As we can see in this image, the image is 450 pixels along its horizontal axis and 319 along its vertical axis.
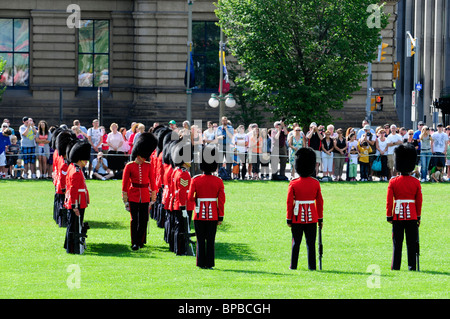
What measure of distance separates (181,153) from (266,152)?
15929 millimetres

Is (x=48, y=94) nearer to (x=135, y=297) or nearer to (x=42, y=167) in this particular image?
(x=42, y=167)

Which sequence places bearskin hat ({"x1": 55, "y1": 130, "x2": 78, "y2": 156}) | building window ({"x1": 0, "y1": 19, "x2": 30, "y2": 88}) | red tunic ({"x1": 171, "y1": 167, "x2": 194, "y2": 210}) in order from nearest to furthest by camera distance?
red tunic ({"x1": 171, "y1": 167, "x2": 194, "y2": 210})
bearskin hat ({"x1": 55, "y1": 130, "x2": 78, "y2": 156})
building window ({"x1": 0, "y1": 19, "x2": 30, "y2": 88})

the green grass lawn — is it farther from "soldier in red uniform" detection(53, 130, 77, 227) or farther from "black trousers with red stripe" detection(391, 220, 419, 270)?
"soldier in red uniform" detection(53, 130, 77, 227)

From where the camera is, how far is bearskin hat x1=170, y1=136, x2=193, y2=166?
1605cm

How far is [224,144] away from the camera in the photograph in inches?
1259

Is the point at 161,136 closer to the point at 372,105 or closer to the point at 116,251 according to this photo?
the point at 116,251

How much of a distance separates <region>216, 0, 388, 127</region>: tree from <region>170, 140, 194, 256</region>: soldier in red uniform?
1985cm

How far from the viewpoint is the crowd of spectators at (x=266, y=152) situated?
3131cm

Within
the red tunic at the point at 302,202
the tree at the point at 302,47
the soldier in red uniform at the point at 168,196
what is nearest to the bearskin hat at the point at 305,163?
the red tunic at the point at 302,202

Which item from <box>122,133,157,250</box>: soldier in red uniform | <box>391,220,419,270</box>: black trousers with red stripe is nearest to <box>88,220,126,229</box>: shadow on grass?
<box>122,133,157,250</box>: soldier in red uniform

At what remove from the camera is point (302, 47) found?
36.2 metres

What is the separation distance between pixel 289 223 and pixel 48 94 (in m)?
36.3
